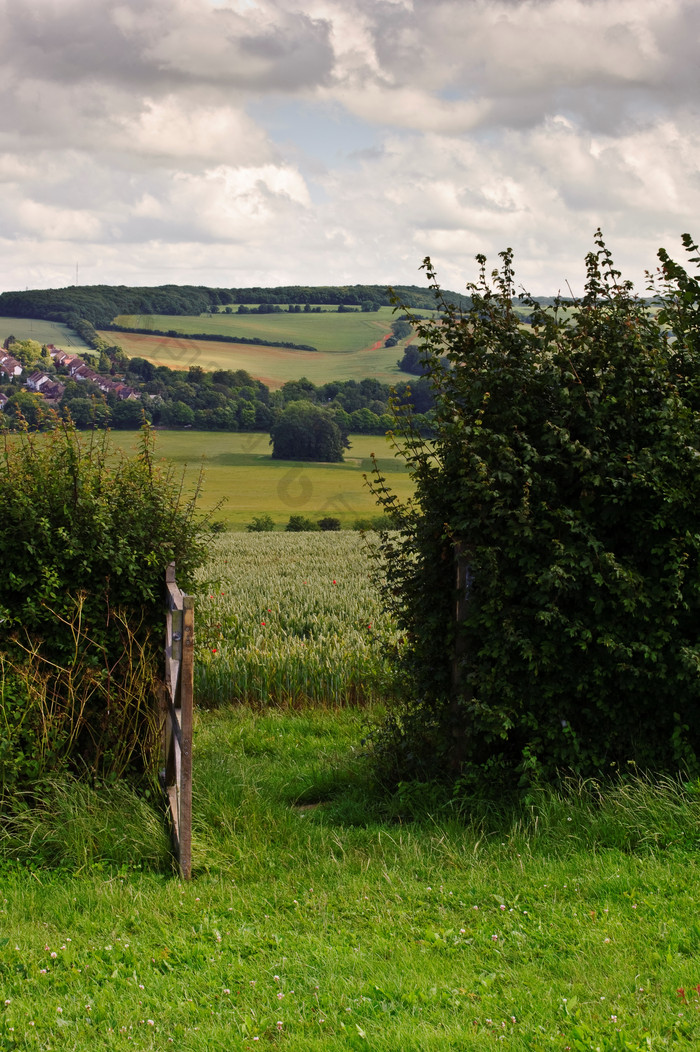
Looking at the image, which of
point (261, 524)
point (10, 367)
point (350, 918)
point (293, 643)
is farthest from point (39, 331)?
point (350, 918)

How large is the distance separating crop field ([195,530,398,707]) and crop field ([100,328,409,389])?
48526mm

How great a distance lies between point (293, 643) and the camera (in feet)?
39.5

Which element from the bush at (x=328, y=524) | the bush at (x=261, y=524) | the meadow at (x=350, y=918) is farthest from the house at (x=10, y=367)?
the meadow at (x=350, y=918)

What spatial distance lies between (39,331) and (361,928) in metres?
67.5

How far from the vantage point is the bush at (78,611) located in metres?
7.11

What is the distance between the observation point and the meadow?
413 centimetres

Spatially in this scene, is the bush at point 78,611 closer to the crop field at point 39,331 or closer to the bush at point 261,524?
the bush at point 261,524

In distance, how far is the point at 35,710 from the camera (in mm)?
7082

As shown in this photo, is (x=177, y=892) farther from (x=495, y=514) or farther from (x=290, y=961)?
(x=495, y=514)

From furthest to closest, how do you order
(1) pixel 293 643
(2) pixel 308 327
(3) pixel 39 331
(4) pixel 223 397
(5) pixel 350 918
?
1. (2) pixel 308 327
2. (3) pixel 39 331
3. (4) pixel 223 397
4. (1) pixel 293 643
5. (5) pixel 350 918

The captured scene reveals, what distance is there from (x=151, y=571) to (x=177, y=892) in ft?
9.05

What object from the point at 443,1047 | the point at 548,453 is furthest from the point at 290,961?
the point at 548,453

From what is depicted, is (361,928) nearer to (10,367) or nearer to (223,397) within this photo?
(10,367)

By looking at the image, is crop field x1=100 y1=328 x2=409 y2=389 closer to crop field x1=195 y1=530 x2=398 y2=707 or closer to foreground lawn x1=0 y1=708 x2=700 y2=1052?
crop field x1=195 y1=530 x2=398 y2=707
